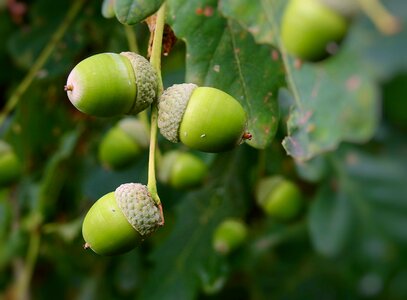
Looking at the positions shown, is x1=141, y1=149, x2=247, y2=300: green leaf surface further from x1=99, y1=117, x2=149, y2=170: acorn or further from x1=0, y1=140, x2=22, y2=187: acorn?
x1=0, y1=140, x2=22, y2=187: acorn

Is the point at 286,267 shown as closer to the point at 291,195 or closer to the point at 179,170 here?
the point at 291,195

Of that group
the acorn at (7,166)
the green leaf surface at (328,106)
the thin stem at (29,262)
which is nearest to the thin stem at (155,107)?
the green leaf surface at (328,106)

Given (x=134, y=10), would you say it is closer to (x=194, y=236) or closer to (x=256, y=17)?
(x=256, y=17)

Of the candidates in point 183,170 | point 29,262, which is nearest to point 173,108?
point 183,170

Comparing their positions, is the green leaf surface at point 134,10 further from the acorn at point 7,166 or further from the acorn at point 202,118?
the acorn at point 7,166

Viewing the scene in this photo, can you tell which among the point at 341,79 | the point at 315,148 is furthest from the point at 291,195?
the point at 315,148

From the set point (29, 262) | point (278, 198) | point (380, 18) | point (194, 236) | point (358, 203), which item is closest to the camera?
point (380, 18)
